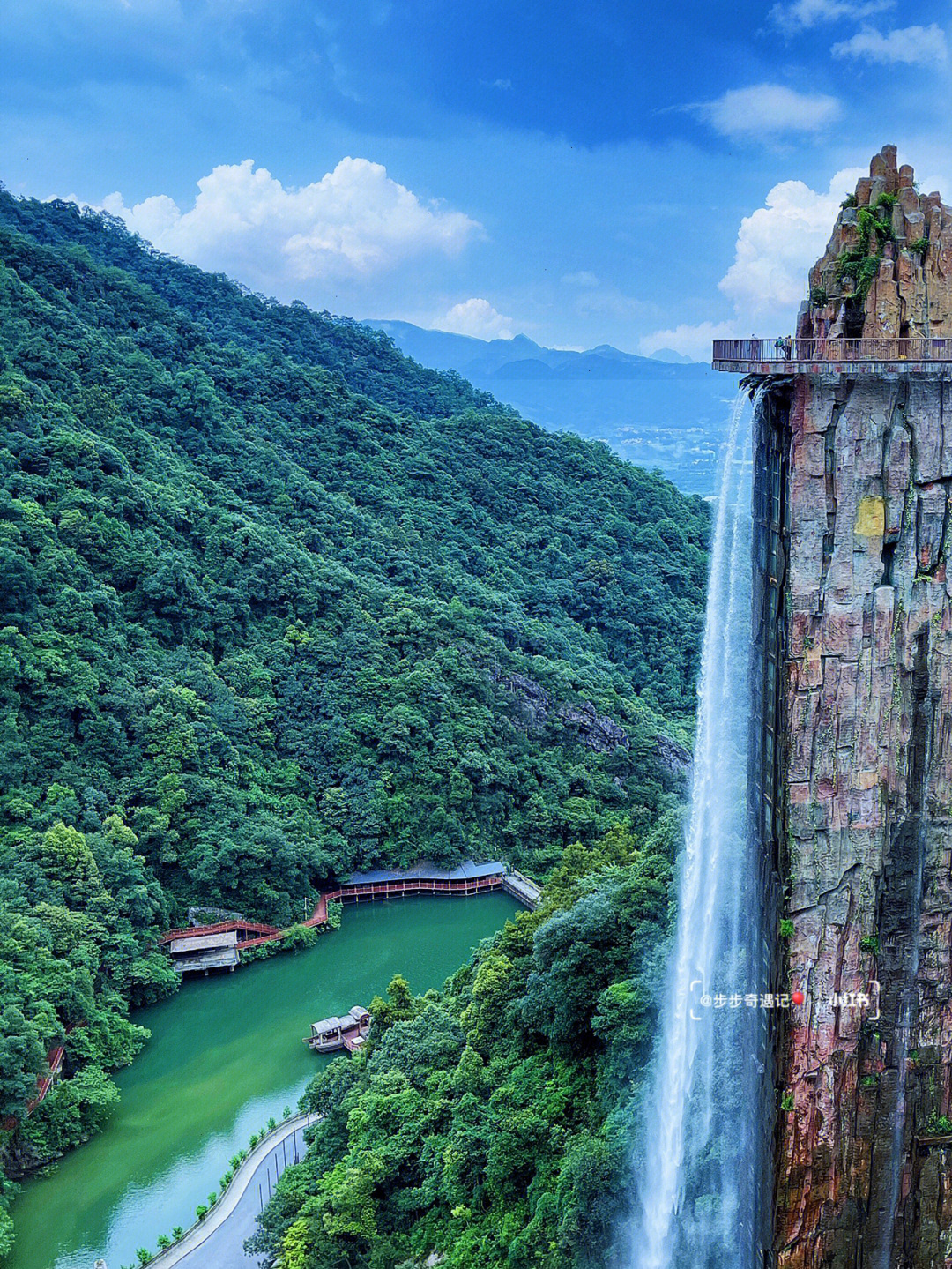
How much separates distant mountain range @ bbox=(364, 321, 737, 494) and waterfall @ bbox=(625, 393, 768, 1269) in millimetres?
41346

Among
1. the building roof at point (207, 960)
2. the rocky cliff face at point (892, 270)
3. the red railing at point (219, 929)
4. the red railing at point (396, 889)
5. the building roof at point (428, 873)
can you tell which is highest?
the rocky cliff face at point (892, 270)

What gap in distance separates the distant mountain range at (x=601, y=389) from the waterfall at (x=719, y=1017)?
41.3 meters

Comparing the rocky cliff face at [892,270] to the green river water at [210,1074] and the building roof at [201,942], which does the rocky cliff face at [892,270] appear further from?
the building roof at [201,942]

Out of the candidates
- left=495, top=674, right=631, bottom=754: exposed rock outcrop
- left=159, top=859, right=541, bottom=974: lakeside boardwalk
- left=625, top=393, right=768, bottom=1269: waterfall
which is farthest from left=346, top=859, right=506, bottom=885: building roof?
left=625, top=393, right=768, bottom=1269: waterfall

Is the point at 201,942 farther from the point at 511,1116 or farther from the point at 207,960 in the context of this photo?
the point at 511,1116

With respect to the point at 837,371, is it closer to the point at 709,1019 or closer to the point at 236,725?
the point at 709,1019

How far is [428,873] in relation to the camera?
70.7 ft

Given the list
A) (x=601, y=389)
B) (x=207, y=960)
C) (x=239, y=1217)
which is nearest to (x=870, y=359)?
(x=239, y=1217)

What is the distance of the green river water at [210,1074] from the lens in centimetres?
1316

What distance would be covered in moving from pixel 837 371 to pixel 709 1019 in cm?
457

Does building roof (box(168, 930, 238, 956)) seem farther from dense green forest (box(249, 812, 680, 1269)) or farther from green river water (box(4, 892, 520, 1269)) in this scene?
dense green forest (box(249, 812, 680, 1269))

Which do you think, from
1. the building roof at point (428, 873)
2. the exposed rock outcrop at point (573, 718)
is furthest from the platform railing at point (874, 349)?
the exposed rock outcrop at point (573, 718)

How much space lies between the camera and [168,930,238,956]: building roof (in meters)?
18.8

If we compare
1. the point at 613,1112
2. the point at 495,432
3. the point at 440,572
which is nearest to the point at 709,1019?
the point at 613,1112
